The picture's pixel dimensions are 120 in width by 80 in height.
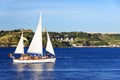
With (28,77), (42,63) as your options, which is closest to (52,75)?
(28,77)

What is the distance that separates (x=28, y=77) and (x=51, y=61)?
40776 mm

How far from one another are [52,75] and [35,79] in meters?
9.23

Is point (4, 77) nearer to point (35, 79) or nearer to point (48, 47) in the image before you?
point (35, 79)

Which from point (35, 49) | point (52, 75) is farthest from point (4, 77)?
point (35, 49)

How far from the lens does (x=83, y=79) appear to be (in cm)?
8400

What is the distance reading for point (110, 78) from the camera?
86.6 metres

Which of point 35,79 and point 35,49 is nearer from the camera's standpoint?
point 35,79

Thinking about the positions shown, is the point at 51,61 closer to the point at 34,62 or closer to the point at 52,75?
the point at 34,62

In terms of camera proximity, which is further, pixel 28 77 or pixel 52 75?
pixel 52 75

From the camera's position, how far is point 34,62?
12506 cm

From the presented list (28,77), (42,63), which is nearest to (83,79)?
(28,77)

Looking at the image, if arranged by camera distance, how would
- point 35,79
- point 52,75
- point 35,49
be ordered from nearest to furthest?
point 35,79
point 52,75
point 35,49

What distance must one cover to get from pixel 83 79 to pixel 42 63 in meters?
41.4

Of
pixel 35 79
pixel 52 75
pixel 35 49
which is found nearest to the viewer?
pixel 35 79
